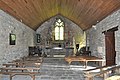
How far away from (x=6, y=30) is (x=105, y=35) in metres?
4.16

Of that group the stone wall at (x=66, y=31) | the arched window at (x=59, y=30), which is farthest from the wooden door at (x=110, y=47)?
the arched window at (x=59, y=30)

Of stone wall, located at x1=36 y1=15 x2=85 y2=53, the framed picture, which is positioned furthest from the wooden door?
stone wall, located at x1=36 y1=15 x2=85 y2=53

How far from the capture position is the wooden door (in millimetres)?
8617

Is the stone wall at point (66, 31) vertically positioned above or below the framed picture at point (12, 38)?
above

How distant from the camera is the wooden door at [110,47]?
8.62 m

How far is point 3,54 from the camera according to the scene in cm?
809

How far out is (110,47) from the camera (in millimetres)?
8781

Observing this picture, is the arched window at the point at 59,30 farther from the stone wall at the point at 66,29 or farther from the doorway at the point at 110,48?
the doorway at the point at 110,48

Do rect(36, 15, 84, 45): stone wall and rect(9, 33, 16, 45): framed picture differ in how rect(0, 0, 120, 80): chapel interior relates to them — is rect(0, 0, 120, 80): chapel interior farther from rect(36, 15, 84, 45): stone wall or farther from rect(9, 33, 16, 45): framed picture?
rect(36, 15, 84, 45): stone wall

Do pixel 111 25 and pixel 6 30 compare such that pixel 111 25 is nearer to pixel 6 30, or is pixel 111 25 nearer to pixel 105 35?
pixel 105 35

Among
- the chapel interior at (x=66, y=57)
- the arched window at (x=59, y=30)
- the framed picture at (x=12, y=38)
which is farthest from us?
the arched window at (x=59, y=30)

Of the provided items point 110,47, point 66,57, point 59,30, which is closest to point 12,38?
point 66,57

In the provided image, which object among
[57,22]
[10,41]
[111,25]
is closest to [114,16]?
[111,25]

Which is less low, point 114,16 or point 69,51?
point 114,16
